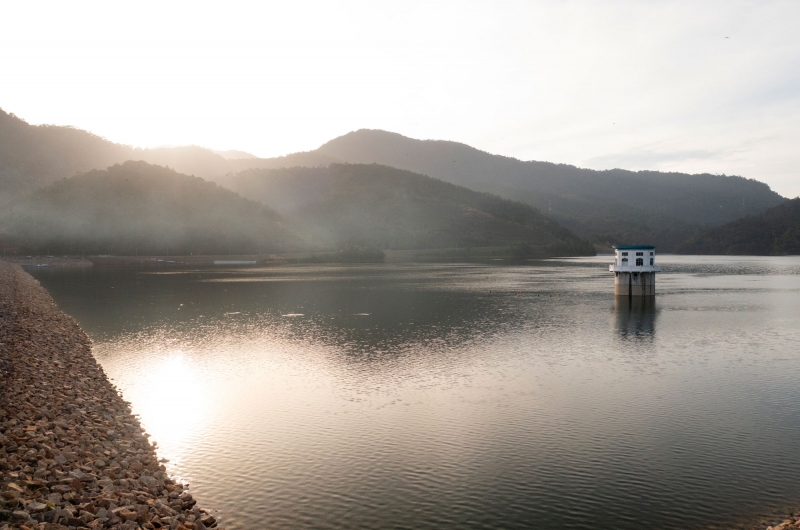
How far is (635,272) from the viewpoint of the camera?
86750 mm

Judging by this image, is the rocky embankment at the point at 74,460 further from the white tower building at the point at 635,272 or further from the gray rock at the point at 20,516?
the white tower building at the point at 635,272

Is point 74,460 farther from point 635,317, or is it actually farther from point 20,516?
point 635,317

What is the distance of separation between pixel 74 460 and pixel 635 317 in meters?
59.3

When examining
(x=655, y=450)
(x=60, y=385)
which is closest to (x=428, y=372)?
(x=655, y=450)

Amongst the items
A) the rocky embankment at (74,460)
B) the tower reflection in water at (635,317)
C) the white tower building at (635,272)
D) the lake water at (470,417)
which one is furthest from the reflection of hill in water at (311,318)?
the white tower building at (635,272)

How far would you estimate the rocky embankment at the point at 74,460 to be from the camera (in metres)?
14.1

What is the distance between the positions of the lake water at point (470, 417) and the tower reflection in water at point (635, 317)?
1.23 metres

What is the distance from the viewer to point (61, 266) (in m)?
184

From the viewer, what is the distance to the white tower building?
283 feet

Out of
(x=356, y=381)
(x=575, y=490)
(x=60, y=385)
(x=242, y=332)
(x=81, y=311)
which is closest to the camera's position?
(x=575, y=490)

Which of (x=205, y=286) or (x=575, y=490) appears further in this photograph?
(x=205, y=286)

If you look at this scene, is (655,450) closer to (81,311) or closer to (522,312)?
(522,312)

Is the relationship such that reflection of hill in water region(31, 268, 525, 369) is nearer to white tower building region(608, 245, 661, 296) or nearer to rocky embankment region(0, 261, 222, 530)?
rocky embankment region(0, 261, 222, 530)

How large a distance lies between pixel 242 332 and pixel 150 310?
23.0m
